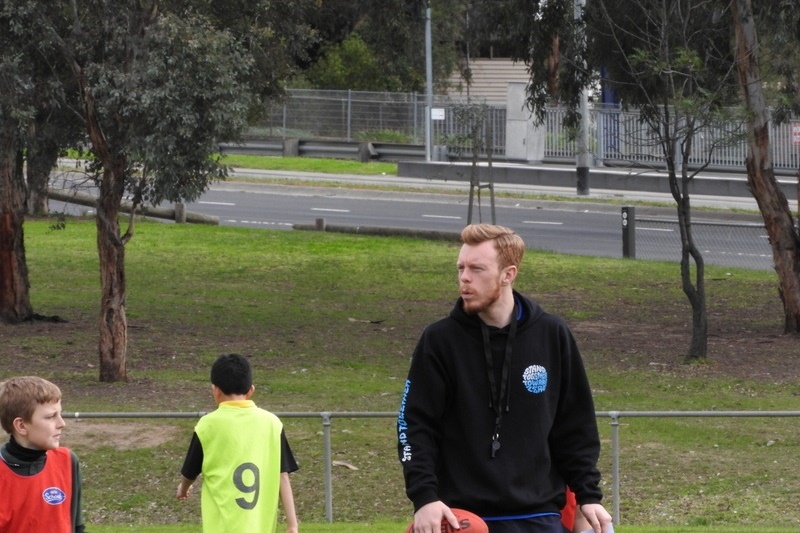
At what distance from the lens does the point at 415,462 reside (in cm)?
444

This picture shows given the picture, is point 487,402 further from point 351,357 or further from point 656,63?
point 351,357

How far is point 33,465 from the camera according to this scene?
4883 mm

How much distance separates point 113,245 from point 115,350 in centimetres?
121

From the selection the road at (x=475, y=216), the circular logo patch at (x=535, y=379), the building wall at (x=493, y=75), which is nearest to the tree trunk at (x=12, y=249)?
the road at (x=475, y=216)

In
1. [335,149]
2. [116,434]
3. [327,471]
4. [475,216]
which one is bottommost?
Answer: [116,434]

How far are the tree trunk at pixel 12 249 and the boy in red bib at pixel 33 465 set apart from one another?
12.9 m

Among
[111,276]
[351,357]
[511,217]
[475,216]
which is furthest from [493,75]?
[111,276]

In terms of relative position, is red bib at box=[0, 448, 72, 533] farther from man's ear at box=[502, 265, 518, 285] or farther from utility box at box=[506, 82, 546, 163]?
utility box at box=[506, 82, 546, 163]

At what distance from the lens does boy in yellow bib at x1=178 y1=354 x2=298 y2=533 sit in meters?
5.89

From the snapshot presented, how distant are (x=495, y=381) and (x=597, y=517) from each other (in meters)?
0.62

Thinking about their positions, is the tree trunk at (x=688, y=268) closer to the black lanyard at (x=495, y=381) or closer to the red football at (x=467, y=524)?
the black lanyard at (x=495, y=381)

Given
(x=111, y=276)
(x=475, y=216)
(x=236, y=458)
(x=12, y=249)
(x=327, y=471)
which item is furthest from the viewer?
(x=475, y=216)

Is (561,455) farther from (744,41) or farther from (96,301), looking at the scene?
(96,301)

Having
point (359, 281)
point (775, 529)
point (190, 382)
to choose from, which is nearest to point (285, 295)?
point (359, 281)
